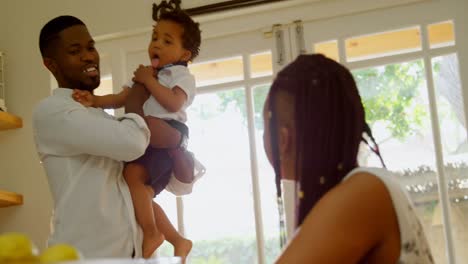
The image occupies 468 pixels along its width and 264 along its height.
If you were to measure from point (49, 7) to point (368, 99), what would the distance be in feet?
4.74

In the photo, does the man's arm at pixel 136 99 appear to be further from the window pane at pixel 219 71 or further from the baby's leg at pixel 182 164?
the window pane at pixel 219 71

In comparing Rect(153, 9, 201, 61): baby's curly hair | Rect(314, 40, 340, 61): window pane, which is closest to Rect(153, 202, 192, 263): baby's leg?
Rect(153, 9, 201, 61): baby's curly hair

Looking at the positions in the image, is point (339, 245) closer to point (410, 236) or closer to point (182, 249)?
point (410, 236)

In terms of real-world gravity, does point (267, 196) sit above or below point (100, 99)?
below

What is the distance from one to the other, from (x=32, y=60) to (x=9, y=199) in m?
0.62

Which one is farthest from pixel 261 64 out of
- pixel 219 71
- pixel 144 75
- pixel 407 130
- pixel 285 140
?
pixel 285 140

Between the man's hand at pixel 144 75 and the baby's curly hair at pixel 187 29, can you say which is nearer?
the man's hand at pixel 144 75

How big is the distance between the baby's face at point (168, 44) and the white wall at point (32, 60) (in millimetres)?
872

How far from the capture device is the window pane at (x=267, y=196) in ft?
9.29

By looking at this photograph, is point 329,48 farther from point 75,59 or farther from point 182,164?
point 75,59

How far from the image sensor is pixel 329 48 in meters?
2.90

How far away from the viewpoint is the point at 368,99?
283 cm

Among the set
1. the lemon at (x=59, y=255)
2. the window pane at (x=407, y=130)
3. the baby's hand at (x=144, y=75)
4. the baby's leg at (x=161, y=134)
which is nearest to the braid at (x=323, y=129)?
the lemon at (x=59, y=255)

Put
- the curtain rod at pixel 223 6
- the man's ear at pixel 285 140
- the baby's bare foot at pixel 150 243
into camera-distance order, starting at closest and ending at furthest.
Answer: the man's ear at pixel 285 140
the baby's bare foot at pixel 150 243
the curtain rod at pixel 223 6
